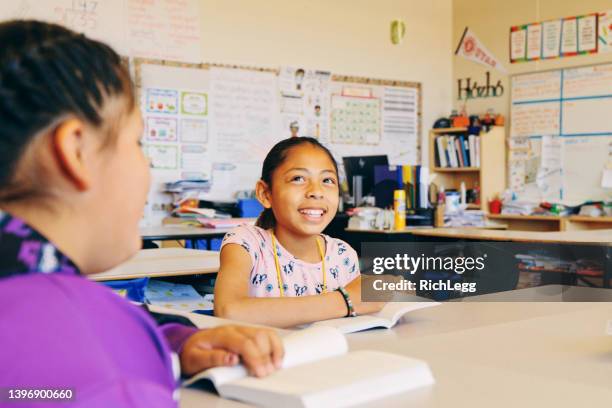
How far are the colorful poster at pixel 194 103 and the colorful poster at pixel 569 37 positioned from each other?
2916 millimetres

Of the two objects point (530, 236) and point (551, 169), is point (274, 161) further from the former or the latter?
point (551, 169)

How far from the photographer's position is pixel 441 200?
4820 millimetres

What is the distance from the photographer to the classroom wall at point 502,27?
5.70 m

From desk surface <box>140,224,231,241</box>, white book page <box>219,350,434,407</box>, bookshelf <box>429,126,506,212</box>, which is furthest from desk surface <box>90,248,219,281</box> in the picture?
bookshelf <box>429,126,506,212</box>

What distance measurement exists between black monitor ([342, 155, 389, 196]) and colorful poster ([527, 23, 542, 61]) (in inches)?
77.6

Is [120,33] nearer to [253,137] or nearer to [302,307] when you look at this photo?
[253,137]

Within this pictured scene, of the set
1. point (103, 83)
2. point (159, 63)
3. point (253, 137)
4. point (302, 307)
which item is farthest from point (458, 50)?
point (103, 83)

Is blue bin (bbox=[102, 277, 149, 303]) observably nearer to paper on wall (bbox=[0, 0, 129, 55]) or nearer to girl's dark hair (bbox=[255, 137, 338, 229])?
girl's dark hair (bbox=[255, 137, 338, 229])

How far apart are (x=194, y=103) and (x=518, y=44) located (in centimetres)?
284

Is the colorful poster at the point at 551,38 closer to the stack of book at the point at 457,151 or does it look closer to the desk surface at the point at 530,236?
the stack of book at the point at 457,151

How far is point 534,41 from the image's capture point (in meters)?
5.98

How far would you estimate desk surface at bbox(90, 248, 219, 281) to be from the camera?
2.51 meters

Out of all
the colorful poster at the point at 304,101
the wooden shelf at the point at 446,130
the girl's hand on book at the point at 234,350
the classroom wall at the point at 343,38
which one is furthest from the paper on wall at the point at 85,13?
the girl's hand on book at the point at 234,350

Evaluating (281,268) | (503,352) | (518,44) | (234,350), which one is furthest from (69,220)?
(518,44)
